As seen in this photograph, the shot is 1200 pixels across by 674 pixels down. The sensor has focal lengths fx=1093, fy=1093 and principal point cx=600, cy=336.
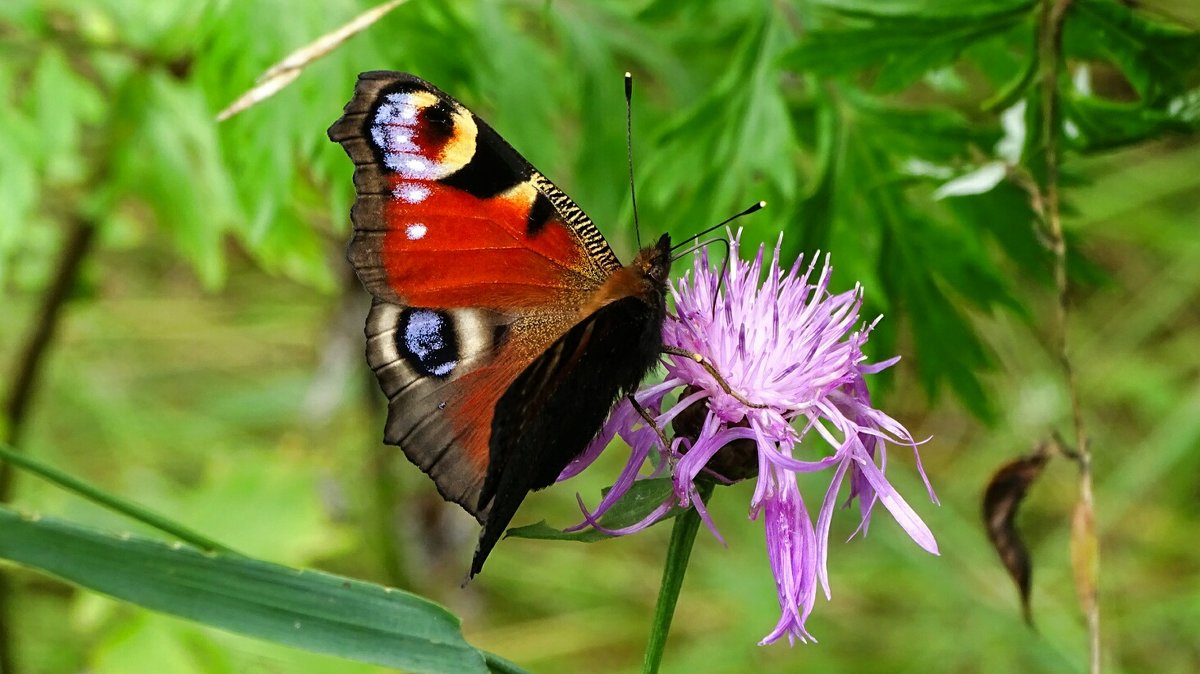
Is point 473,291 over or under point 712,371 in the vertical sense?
over

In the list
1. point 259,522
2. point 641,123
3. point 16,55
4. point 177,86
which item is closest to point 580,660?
point 259,522

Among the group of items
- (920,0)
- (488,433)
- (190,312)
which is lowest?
(190,312)

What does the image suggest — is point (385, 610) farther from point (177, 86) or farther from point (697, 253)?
point (177, 86)

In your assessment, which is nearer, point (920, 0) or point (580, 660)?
point (920, 0)

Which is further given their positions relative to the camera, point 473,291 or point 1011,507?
point 1011,507

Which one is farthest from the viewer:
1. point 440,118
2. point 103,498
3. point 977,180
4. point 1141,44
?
point 977,180

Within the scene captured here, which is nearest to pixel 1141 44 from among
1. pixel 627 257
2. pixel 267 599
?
pixel 267 599

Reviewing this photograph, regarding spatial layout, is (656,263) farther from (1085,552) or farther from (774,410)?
(1085,552)
